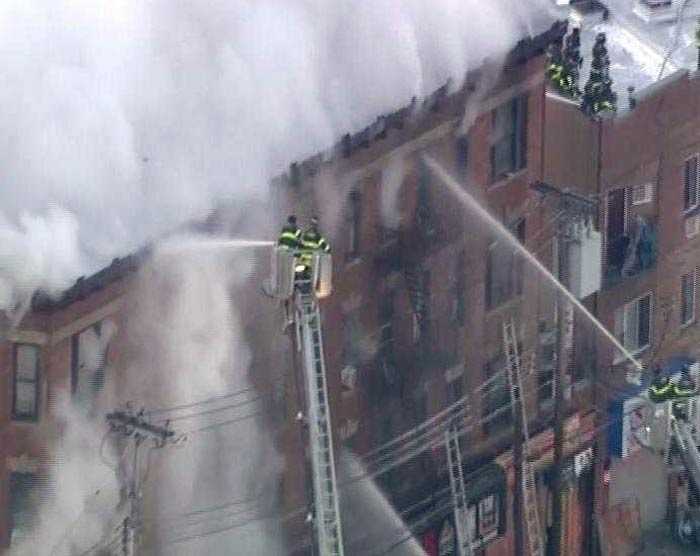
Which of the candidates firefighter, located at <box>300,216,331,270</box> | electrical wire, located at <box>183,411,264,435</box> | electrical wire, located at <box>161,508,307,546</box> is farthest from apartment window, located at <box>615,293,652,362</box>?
firefighter, located at <box>300,216,331,270</box>

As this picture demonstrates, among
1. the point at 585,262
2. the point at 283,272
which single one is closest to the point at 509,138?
the point at 585,262

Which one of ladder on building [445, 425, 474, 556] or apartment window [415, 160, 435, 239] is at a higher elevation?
apartment window [415, 160, 435, 239]

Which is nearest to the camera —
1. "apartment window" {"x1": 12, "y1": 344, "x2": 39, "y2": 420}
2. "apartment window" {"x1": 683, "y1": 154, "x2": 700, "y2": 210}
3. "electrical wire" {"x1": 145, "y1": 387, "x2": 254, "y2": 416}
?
"apartment window" {"x1": 12, "y1": 344, "x2": 39, "y2": 420}

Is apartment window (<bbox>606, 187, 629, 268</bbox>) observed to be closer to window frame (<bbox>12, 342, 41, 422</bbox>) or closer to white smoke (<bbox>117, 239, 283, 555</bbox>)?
white smoke (<bbox>117, 239, 283, 555</bbox>)

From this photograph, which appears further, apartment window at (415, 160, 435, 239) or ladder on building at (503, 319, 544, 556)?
ladder on building at (503, 319, 544, 556)

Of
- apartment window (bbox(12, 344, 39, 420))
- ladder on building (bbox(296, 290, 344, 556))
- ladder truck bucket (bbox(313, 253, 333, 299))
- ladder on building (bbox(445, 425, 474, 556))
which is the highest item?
ladder on building (bbox(445, 425, 474, 556))

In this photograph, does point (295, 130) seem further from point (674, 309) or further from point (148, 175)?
point (674, 309)
